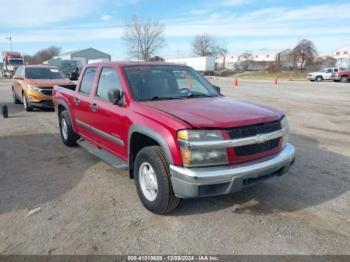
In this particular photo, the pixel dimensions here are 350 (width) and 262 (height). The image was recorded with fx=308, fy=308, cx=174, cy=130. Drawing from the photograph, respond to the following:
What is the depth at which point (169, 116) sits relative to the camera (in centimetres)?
337

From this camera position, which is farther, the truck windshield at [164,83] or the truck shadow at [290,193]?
the truck windshield at [164,83]

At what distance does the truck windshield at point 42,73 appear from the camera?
11992 mm

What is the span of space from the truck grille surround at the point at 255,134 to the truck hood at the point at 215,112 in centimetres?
5

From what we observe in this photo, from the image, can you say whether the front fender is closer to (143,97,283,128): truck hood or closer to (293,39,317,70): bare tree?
(143,97,283,128): truck hood

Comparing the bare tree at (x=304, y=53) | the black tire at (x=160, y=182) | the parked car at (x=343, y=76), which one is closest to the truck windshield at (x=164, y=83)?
the black tire at (x=160, y=182)

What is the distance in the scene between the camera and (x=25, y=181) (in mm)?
4711

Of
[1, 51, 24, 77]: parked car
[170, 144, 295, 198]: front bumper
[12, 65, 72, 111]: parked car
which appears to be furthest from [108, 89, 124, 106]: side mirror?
[1, 51, 24, 77]: parked car

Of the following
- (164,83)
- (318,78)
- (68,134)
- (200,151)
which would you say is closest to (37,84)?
(68,134)

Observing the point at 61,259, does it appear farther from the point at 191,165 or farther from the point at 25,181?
the point at 25,181

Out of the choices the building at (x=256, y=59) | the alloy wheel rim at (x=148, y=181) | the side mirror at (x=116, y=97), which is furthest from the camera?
the building at (x=256, y=59)

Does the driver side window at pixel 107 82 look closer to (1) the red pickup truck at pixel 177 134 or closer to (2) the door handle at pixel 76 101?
(1) the red pickup truck at pixel 177 134

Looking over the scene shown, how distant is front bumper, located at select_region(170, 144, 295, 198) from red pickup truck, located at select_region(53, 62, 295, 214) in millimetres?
10

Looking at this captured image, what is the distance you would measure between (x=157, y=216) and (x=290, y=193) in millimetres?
1880

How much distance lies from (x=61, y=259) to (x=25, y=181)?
7.36 ft
